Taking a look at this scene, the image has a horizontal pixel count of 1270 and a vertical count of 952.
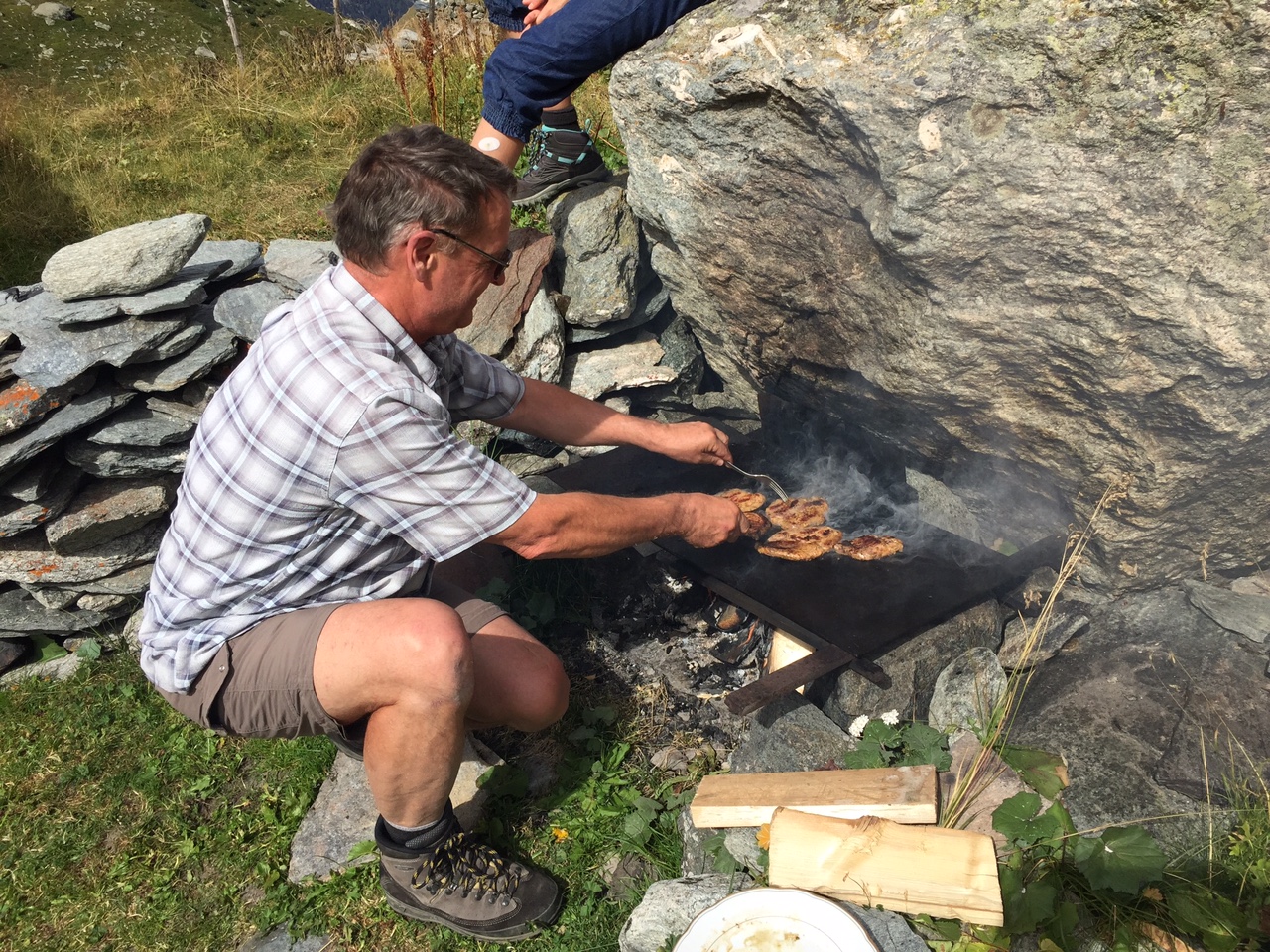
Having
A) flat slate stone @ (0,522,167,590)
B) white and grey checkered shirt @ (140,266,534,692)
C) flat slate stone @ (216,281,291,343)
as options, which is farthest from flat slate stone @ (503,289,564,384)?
flat slate stone @ (0,522,167,590)

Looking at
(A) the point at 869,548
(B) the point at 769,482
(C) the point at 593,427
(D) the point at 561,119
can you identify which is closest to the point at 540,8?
(D) the point at 561,119

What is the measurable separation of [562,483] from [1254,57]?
282 cm

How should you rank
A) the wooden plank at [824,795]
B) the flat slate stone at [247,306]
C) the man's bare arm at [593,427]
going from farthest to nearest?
the flat slate stone at [247,306] → the man's bare arm at [593,427] → the wooden plank at [824,795]

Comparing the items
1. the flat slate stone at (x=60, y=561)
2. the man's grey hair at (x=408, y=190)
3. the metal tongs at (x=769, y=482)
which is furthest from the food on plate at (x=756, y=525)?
the flat slate stone at (x=60, y=561)

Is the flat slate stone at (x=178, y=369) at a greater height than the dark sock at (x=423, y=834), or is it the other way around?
the flat slate stone at (x=178, y=369)

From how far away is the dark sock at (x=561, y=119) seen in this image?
199 inches

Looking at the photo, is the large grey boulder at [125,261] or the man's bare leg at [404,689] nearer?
the man's bare leg at [404,689]

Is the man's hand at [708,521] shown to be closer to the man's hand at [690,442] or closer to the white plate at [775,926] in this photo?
the man's hand at [690,442]

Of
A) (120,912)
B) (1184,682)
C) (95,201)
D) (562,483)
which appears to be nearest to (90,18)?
(95,201)

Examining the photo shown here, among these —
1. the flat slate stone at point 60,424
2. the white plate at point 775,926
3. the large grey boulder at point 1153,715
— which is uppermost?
the flat slate stone at point 60,424

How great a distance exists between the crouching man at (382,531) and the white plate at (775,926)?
0.71 meters

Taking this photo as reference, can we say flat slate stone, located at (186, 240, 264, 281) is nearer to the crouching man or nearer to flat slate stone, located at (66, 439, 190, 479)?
flat slate stone, located at (66, 439, 190, 479)

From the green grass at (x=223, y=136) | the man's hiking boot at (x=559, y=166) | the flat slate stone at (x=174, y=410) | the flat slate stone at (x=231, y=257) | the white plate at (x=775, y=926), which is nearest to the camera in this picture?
the white plate at (x=775, y=926)

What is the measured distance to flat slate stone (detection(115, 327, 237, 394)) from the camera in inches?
167
